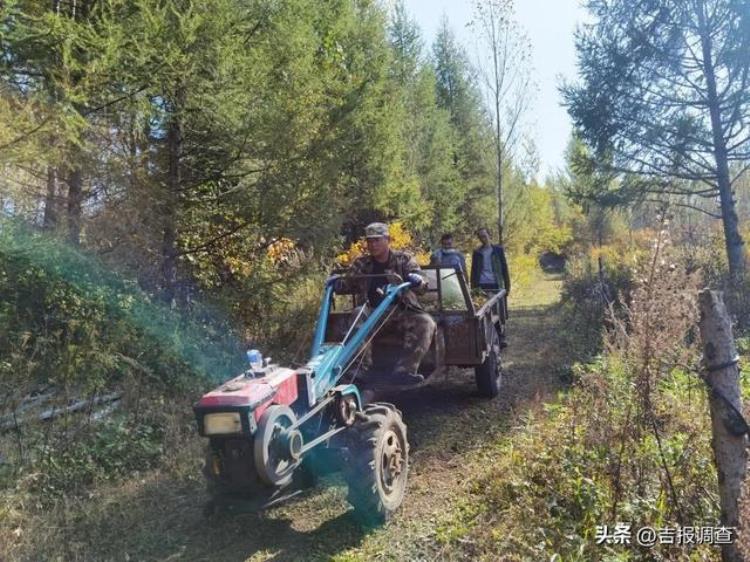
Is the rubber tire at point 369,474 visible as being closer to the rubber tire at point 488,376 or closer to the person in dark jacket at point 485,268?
the rubber tire at point 488,376

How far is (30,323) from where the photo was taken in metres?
5.51

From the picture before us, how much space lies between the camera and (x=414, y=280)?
4918 millimetres

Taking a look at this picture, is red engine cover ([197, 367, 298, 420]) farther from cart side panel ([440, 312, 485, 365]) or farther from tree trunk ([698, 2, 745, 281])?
tree trunk ([698, 2, 745, 281])

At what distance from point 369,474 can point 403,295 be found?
6.11ft

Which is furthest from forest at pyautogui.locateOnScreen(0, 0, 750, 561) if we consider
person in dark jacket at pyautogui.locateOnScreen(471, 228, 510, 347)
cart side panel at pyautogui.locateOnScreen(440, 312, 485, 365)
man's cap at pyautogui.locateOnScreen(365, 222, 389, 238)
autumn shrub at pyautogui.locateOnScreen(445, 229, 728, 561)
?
man's cap at pyautogui.locateOnScreen(365, 222, 389, 238)

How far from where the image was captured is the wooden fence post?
3016 mm

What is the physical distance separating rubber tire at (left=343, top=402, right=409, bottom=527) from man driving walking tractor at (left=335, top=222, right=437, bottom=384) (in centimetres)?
103

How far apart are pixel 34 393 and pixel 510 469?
4.60 m

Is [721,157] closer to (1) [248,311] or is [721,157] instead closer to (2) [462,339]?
(2) [462,339]

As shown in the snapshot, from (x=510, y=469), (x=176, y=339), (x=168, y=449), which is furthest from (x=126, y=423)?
(x=510, y=469)

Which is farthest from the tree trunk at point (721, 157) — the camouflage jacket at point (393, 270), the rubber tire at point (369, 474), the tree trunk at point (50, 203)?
the tree trunk at point (50, 203)

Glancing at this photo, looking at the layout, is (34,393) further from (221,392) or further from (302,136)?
(302,136)

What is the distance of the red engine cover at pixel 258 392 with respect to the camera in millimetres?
3156

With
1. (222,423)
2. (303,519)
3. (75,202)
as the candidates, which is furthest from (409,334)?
(75,202)
